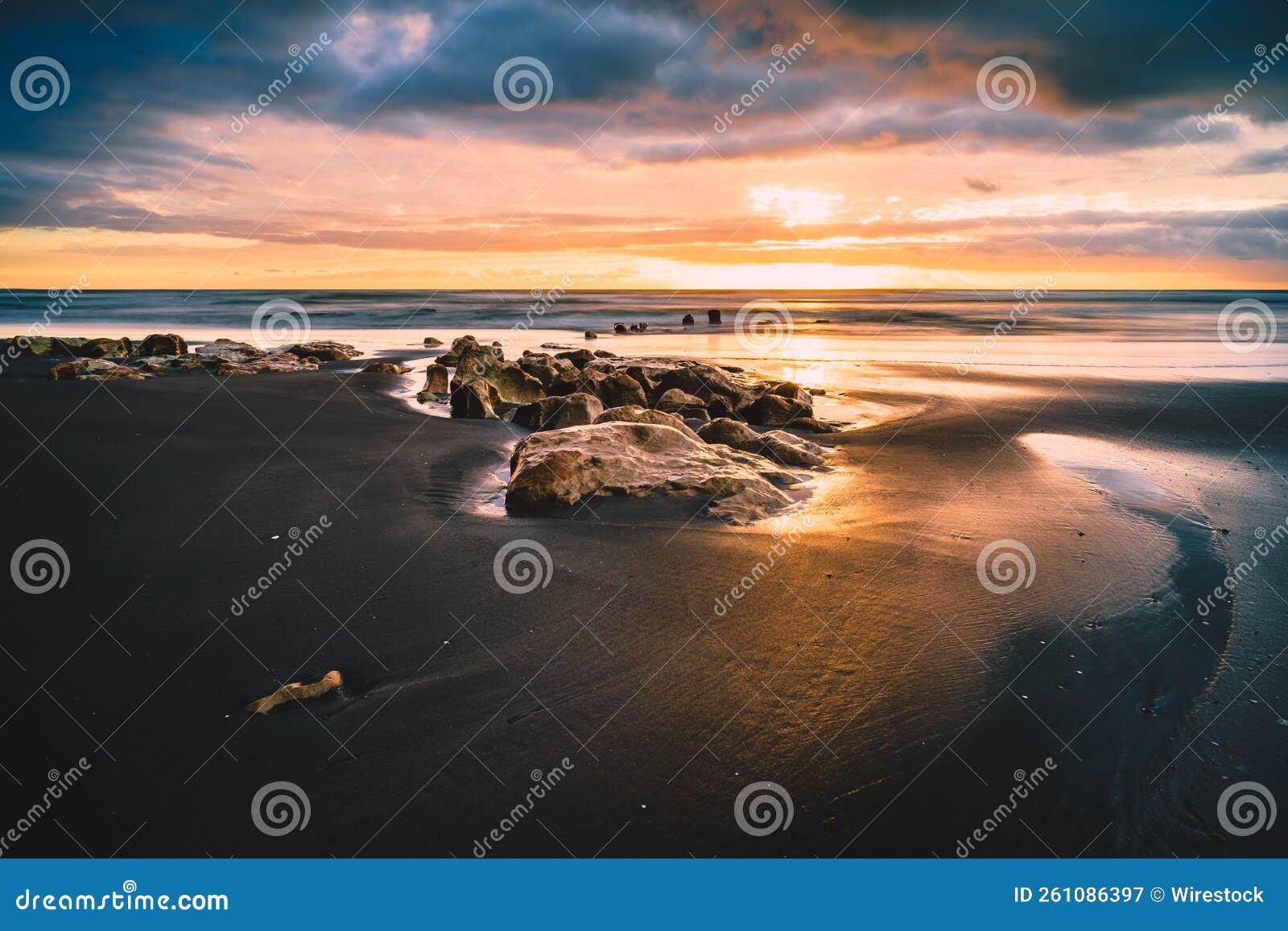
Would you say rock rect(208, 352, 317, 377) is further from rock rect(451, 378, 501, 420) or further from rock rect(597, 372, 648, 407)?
rock rect(597, 372, 648, 407)

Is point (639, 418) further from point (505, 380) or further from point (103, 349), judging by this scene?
point (103, 349)

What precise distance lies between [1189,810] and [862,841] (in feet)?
4.86

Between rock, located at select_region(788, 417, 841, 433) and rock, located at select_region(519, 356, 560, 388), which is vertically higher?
rock, located at select_region(788, 417, 841, 433)

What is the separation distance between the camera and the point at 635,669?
401 centimetres

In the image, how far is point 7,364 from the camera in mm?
17188

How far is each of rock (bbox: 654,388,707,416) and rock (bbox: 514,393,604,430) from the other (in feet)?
5.50

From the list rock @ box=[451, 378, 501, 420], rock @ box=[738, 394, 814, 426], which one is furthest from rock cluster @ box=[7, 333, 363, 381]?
rock @ box=[738, 394, 814, 426]

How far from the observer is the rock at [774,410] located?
38.0ft

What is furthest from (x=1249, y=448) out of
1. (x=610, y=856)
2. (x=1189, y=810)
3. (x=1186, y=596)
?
(x=610, y=856)

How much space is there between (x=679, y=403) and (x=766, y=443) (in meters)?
3.19

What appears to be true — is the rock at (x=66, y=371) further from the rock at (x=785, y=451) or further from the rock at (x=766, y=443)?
the rock at (x=785, y=451)

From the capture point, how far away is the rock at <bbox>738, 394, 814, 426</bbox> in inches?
456

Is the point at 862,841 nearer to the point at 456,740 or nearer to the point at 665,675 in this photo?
the point at 665,675

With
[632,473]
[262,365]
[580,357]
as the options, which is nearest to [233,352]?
[262,365]
